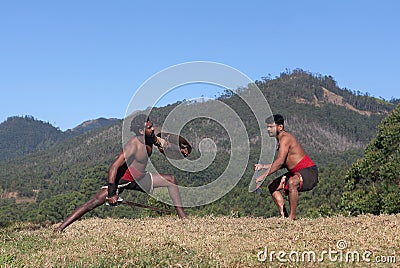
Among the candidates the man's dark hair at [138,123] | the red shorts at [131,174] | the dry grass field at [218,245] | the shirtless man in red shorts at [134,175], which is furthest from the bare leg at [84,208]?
the man's dark hair at [138,123]

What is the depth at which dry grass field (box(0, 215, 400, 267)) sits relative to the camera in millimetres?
5848

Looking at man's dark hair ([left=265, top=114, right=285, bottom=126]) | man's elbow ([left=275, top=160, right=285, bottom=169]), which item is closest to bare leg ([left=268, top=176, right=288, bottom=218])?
man's elbow ([left=275, top=160, right=285, bottom=169])

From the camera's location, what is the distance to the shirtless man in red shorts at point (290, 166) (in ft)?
31.9

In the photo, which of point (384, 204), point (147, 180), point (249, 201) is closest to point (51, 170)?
point (249, 201)

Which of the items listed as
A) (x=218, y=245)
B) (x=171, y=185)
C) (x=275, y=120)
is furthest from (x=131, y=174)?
(x=218, y=245)

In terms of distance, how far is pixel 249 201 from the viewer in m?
68.6

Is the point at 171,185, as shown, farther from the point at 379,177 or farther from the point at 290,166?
the point at 379,177

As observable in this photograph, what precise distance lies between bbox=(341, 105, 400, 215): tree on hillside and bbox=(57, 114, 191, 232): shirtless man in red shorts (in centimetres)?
1958

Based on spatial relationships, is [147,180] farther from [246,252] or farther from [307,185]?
[246,252]

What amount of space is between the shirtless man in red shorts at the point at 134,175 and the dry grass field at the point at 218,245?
20.8 inches

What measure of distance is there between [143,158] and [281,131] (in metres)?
2.72

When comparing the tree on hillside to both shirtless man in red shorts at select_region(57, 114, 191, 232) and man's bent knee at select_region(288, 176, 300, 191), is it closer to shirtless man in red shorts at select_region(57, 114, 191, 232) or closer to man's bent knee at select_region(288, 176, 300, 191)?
man's bent knee at select_region(288, 176, 300, 191)

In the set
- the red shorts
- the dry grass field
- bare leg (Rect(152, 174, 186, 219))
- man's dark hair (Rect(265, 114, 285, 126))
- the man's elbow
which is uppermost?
man's dark hair (Rect(265, 114, 285, 126))

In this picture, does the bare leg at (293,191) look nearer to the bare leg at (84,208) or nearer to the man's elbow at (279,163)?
the man's elbow at (279,163)
